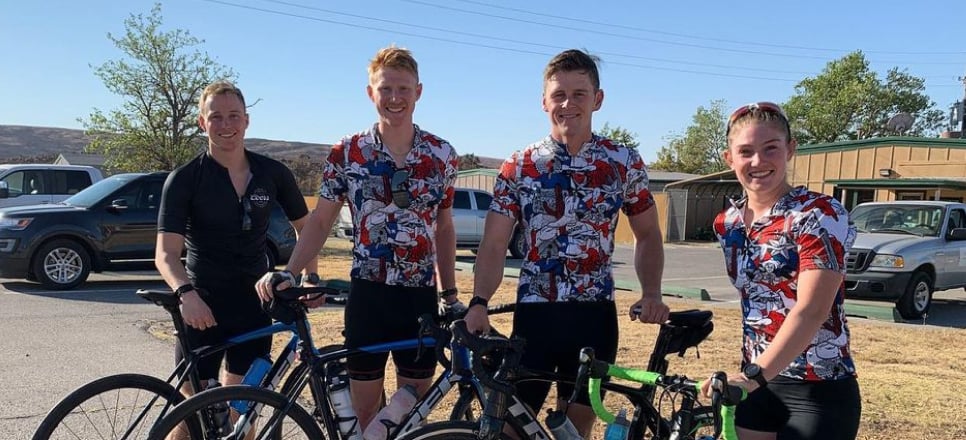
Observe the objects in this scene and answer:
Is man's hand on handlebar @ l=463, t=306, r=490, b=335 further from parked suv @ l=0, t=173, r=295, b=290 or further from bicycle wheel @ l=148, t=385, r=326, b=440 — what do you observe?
parked suv @ l=0, t=173, r=295, b=290

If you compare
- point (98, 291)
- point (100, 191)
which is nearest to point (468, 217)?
point (100, 191)

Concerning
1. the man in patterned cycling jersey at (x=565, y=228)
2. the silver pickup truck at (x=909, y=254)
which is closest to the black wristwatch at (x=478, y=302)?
the man in patterned cycling jersey at (x=565, y=228)

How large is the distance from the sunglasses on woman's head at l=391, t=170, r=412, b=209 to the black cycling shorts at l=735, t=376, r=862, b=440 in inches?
65.0

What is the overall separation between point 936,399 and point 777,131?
4235 millimetres

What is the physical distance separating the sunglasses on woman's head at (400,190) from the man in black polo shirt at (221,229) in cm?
70

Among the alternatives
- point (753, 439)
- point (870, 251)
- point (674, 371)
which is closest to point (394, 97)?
point (753, 439)

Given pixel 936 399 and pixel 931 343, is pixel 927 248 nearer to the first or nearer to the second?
pixel 931 343

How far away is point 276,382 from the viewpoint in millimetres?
3172

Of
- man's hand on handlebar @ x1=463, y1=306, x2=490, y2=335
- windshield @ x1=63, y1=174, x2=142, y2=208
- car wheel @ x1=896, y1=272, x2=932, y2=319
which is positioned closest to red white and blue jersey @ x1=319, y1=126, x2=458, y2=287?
man's hand on handlebar @ x1=463, y1=306, x2=490, y2=335

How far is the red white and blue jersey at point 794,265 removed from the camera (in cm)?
217

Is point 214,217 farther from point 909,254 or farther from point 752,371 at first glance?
point 909,254

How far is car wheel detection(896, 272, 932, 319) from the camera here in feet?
33.1

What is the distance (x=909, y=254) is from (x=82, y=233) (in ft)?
39.8

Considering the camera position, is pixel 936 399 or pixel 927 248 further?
pixel 927 248
